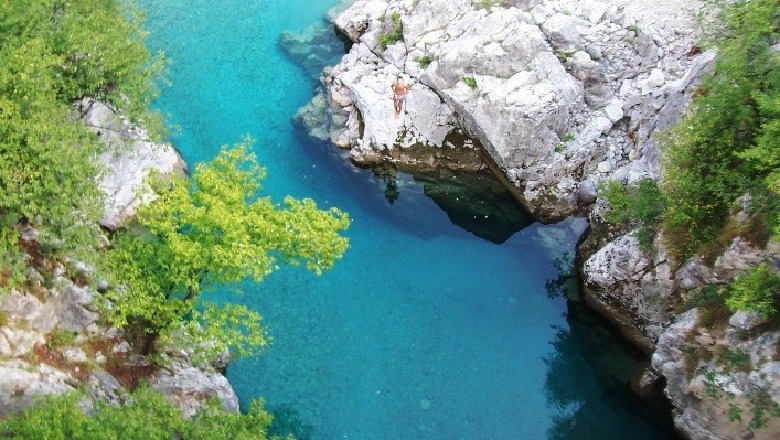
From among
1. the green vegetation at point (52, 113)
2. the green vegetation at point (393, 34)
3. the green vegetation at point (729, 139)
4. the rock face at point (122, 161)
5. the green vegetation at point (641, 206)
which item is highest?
the green vegetation at point (52, 113)

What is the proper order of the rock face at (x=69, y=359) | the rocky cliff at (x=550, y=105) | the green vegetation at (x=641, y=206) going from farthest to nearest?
the rocky cliff at (x=550, y=105), the green vegetation at (x=641, y=206), the rock face at (x=69, y=359)

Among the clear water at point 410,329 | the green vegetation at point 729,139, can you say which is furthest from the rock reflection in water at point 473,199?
the green vegetation at point 729,139

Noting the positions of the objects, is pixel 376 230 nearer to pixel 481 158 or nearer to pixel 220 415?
pixel 481 158

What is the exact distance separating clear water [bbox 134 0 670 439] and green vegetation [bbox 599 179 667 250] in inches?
159

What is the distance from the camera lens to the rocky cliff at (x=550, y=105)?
1031 inches

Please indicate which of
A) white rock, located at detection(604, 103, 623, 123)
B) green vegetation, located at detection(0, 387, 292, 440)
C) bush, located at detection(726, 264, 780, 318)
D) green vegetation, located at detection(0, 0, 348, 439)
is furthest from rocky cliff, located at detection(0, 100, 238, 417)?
white rock, located at detection(604, 103, 623, 123)

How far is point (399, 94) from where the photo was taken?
31.2m

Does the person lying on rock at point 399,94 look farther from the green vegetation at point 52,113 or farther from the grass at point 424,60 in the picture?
the green vegetation at point 52,113

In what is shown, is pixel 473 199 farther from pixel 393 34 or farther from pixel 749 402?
pixel 749 402

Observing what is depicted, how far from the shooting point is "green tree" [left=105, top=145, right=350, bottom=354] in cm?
1856

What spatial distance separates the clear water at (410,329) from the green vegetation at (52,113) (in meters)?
9.57

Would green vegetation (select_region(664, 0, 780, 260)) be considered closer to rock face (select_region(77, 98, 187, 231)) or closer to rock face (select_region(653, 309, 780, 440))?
rock face (select_region(653, 309, 780, 440))

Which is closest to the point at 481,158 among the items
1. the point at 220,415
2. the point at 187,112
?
the point at 187,112

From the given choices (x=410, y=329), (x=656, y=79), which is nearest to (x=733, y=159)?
(x=656, y=79)
